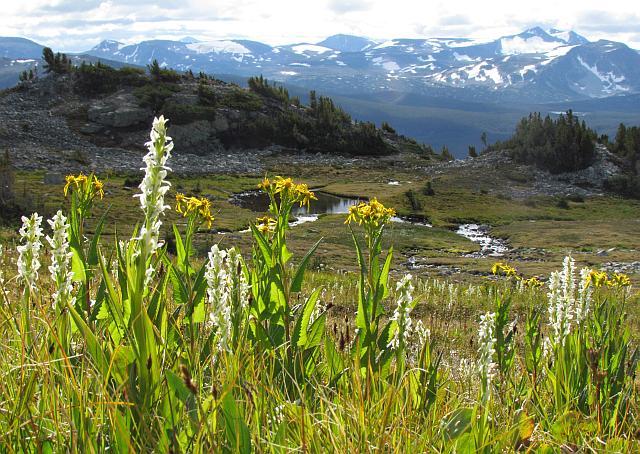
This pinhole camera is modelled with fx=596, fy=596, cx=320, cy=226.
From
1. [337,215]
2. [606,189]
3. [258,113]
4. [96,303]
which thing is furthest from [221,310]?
[258,113]

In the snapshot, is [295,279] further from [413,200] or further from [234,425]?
[413,200]

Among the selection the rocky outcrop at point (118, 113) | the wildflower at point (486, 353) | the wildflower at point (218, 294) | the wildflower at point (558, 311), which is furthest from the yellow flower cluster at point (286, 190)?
the rocky outcrop at point (118, 113)

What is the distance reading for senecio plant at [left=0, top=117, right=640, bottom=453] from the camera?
7.88 feet

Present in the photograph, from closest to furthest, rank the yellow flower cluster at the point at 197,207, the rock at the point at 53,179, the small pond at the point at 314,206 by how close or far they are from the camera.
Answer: the yellow flower cluster at the point at 197,207
the rock at the point at 53,179
the small pond at the point at 314,206

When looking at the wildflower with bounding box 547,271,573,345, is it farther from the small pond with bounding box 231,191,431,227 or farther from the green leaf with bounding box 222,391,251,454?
the small pond with bounding box 231,191,431,227

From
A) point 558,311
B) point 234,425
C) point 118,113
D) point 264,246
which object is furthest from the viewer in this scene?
point 118,113

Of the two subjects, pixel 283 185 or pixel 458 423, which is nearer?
pixel 458 423

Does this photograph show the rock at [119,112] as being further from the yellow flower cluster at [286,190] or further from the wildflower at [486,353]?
the wildflower at [486,353]

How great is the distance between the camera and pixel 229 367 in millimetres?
2867

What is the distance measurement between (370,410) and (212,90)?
84.4 m

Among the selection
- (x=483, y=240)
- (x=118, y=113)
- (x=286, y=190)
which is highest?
(x=118, y=113)

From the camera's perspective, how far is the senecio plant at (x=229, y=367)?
94.6 inches

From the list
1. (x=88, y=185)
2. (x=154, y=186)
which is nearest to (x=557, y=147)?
(x=88, y=185)

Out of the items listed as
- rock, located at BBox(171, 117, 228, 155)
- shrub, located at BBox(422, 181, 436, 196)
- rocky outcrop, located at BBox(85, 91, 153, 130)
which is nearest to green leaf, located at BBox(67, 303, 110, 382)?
shrub, located at BBox(422, 181, 436, 196)
